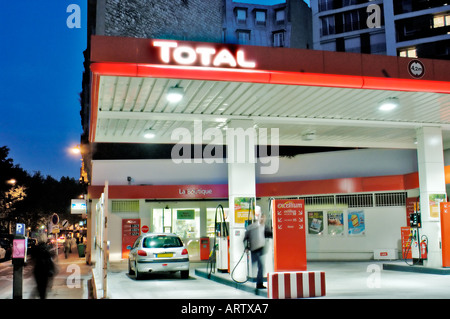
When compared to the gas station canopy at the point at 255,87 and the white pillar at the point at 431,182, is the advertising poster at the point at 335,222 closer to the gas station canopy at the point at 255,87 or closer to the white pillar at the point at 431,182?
the white pillar at the point at 431,182

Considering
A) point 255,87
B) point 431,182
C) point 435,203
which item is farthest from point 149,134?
point 435,203

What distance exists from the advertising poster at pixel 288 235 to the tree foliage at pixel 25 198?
38.4 metres

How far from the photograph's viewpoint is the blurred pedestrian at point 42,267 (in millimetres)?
9586

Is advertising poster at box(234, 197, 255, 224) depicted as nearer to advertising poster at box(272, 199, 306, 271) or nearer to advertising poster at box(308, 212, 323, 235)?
advertising poster at box(272, 199, 306, 271)

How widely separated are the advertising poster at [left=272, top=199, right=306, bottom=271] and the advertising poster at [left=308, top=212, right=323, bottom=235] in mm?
11801

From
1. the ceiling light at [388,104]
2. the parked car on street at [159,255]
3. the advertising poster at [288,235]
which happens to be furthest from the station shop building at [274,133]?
the advertising poster at [288,235]

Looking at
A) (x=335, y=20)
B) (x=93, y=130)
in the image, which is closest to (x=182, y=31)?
(x=335, y=20)

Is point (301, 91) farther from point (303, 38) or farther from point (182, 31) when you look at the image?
point (303, 38)

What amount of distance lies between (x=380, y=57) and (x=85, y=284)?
33.5ft

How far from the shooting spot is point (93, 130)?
47.0 feet

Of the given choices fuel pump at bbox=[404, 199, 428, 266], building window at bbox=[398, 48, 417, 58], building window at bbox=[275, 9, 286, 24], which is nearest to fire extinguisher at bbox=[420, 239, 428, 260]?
fuel pump at bbox=[404, 199, 428, 266]

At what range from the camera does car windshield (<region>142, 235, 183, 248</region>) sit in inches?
613

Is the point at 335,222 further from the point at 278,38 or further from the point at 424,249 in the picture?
the point at 278,38

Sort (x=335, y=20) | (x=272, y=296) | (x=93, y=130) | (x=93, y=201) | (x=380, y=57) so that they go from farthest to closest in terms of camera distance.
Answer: (x=335, y=20), (x=93, y=201), (x=93, y=130), (x=380, y=57), (x=272, y=296)
